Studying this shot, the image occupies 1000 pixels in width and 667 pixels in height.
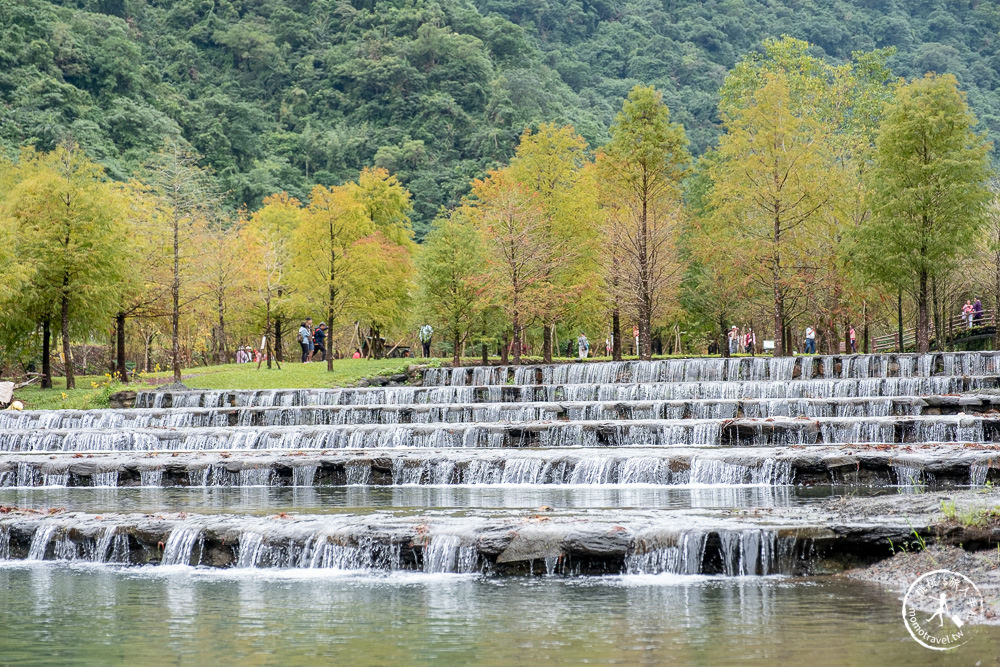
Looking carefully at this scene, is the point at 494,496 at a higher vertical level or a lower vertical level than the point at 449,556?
higher

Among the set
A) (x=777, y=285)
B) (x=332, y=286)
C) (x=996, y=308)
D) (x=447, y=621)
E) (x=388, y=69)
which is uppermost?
(x=388, y=69)

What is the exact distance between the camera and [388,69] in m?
119

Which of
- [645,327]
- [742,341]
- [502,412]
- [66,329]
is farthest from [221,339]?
[502,412]

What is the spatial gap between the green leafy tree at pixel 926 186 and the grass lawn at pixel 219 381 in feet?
59.2

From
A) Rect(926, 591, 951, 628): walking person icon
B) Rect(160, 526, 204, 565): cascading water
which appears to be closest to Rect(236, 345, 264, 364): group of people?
Rect(160, 526, 204, 565): cascading water

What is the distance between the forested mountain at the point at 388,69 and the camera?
97.8 meters

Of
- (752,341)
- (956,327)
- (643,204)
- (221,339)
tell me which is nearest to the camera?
(643,204)

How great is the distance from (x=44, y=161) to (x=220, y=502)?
31.8 metres

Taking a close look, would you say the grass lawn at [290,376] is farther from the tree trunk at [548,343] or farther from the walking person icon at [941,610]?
the walking person icon at [941,610]

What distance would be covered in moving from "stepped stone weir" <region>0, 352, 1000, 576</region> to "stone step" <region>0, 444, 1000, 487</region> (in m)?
0.04

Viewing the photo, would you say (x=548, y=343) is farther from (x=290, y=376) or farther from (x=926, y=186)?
(x=926, y=186)

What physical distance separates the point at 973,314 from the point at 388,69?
78757 millimetres

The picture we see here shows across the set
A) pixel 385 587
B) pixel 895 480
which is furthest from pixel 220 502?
pixel 895 480

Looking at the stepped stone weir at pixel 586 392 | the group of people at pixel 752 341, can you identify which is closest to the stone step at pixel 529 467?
the stepped stone weir at pixel 586 392
